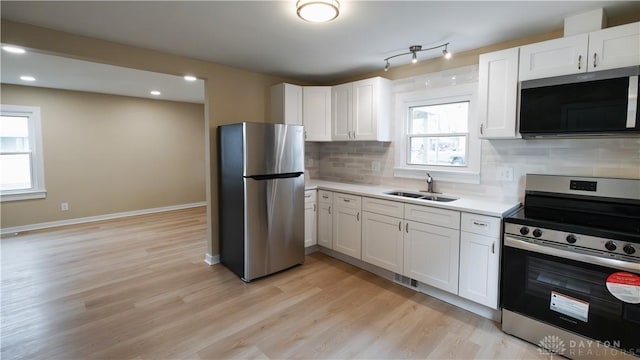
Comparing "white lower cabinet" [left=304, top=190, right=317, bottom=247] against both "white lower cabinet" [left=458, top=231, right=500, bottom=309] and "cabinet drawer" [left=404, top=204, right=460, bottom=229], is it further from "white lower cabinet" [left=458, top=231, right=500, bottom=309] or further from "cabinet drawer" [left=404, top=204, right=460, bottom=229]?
"white lower cabinet" [left=458, top=231, right=500, bottom=309]

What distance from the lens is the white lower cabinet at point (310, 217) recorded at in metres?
3.82

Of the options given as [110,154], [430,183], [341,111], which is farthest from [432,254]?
[110,154]

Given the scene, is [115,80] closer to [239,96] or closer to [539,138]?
[239,96]

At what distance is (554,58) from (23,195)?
23.7ft

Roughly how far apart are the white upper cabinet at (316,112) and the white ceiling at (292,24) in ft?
2.66

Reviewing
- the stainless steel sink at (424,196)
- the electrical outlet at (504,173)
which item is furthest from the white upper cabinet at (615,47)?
the stainless steel sink at (424,196)

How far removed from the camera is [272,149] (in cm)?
323

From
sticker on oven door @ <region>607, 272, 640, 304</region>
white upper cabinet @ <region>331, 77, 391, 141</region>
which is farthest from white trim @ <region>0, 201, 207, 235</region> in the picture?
sticker on oven door @ <region>607, 272, 640, 304</region>

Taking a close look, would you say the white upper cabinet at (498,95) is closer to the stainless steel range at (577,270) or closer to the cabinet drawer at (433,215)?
the stainless steel range at (577,270)

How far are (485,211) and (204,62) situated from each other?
3.21m

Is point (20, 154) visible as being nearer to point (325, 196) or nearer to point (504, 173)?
point (325, 196)

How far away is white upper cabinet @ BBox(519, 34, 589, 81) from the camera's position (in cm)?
213

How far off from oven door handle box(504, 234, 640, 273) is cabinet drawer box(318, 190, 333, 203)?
1.95 metres

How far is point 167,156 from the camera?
659 centimetres
